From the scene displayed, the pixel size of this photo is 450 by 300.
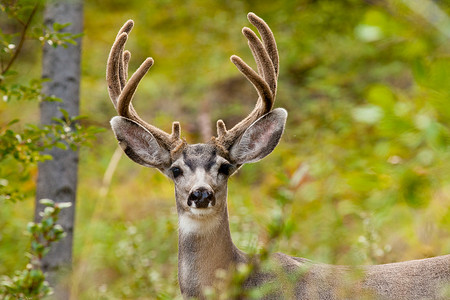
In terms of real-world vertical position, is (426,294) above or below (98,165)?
above

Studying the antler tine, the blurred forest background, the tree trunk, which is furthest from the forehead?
the tree trunk

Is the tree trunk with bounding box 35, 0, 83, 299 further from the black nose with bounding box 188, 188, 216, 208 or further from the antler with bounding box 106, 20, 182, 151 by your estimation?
the black nose with bounding box 188, 188, 216, 208

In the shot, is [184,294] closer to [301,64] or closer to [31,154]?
[31,154]

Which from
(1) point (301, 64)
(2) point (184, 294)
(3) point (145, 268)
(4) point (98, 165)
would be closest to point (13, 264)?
(3) point (145, 268)

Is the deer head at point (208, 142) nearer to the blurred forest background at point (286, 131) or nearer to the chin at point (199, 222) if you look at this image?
the chin at point (199, 222)

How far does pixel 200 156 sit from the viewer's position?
13.4 feet

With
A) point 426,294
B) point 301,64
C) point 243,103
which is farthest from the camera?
point 243,103

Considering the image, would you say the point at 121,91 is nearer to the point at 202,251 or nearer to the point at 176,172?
the point at 176,172

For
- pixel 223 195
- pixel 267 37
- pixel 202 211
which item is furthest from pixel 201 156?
pixel 267 37

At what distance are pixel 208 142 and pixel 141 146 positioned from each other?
0.50m

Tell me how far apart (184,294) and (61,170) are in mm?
1620

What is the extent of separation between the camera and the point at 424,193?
1545mm

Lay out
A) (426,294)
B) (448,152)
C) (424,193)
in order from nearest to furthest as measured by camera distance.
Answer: (448,152), (424,193), (426,294)

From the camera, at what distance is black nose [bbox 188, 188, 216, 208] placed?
370cm
